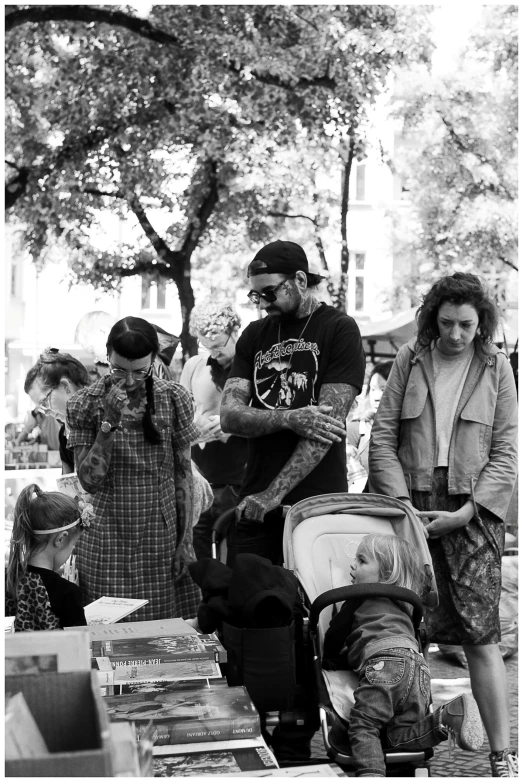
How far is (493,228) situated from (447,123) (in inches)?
99.4

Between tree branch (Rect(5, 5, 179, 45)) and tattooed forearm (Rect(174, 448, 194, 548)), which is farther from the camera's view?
tree branch (Rect(5, 5, 179, 45))

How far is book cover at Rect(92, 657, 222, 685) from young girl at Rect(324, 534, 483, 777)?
1.58ft

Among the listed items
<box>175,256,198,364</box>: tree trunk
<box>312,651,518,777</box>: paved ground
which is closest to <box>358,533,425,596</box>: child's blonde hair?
→ <box>312,651,518,777</box>: paved ground

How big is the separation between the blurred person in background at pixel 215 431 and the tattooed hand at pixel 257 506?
2.29m

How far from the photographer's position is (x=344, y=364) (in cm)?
390

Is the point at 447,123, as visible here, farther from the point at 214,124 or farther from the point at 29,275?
the point at 29,275

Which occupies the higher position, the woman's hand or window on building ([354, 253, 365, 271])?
window on building ([354, 253, 365, 271])

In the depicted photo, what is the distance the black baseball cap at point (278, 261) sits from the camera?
3.92 m

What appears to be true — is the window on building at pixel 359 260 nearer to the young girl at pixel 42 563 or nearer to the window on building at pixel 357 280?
the window on building at pixel 357 280

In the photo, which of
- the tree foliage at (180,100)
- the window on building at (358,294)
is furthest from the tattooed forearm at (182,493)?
the window on building at (358,294)

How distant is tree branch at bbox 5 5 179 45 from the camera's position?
11375 mm

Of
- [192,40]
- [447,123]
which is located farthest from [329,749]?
[447,123]

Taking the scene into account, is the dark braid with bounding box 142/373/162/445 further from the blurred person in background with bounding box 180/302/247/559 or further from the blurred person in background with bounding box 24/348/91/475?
the blurred person in background with bounding box 180/302/247/559

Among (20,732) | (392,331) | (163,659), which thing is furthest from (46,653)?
(392,331)
